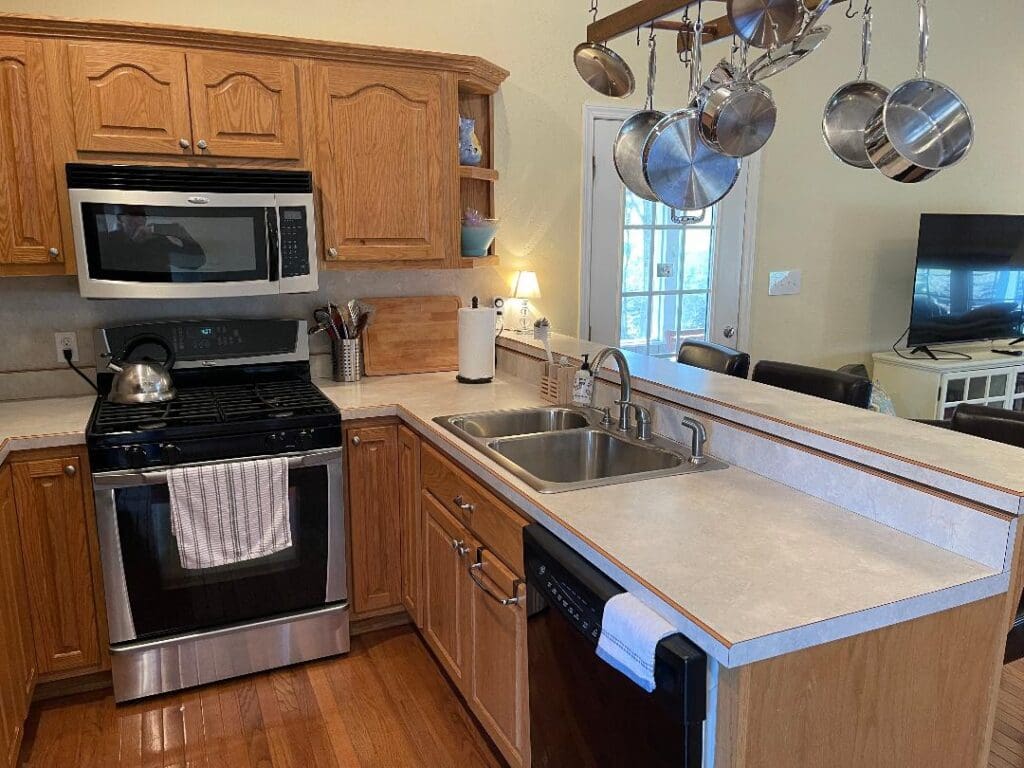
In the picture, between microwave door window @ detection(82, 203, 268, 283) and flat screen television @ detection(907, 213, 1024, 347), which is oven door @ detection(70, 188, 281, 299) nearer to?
microwave door window @ detection(82, 203, 268, 283)

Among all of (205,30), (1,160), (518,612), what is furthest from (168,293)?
(518,612)

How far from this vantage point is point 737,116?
5.69 feet

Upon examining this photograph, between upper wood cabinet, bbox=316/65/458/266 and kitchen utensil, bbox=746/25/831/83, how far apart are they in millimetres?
1409

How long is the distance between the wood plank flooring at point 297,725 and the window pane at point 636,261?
208 cm

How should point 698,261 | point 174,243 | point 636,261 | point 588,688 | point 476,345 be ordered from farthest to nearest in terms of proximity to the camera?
point 698,261 → point 636,261 → point 476,345 → point 174,243 → point 588,688

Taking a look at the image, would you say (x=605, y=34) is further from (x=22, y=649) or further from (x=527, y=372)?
(x=22, y=649)

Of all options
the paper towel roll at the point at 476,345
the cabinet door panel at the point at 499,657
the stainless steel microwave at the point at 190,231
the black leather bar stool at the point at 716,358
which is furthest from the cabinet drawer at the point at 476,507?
the black leather bar stool at the point at 716,358

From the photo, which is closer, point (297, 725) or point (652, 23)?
point (652, 23)

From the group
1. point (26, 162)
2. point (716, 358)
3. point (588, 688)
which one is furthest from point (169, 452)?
point (716, 358)

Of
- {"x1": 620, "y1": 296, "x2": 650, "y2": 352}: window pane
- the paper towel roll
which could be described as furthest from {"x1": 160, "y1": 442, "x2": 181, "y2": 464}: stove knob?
{"x1": 620, "y1": 296, "x2": 650, "y2": 352}: window pane

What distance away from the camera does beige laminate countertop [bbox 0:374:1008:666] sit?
1.20 metres

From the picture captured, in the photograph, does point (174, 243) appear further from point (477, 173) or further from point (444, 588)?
point (444, 588)

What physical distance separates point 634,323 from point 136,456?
7.94 ft

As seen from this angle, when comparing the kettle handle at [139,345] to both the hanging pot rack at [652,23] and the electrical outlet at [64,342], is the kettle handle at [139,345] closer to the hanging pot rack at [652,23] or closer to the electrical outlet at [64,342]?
the electrical outlet at [64,342]
